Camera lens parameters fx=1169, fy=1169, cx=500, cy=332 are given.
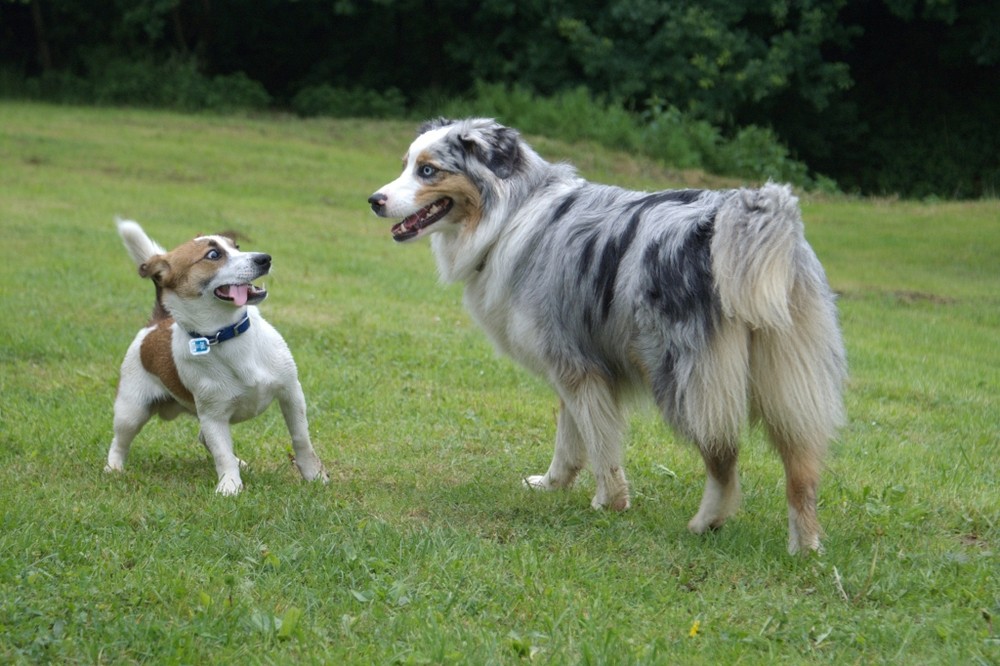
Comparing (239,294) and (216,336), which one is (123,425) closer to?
(216,336)

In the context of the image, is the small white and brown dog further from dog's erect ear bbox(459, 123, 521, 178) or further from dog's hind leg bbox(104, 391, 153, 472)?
dog's erect ear bbox(459, 123, 521, 178)

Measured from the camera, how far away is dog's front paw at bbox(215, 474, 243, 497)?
18.2 feet

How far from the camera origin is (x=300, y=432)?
5.89 m

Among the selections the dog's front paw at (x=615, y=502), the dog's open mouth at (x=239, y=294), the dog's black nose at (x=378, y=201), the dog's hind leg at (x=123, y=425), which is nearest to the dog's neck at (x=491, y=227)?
the dog's black nose at (x=378, y=201)

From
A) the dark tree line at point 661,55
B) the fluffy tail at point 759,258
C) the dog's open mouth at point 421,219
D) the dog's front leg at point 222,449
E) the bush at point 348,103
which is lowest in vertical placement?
the bush at point 348,103

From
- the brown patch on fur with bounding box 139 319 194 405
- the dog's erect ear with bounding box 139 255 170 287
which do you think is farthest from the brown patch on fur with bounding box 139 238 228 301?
the brown patch on fur with bounding box 139 319 194 405

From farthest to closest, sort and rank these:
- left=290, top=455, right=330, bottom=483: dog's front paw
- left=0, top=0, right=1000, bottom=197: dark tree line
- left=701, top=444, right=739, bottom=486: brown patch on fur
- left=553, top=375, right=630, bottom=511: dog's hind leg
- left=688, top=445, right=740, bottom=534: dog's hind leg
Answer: left=0, top=0, right=1000, bottom=197: dark tree line, left=290, top=455, right=330, bottom=483: dog's front paw, left=553, top=375, right=630, bottom=511: dog's hind leg, left=688, top=445, right=740, bottom=534: dog's hind leg, left=701, top=444, right=739, bottom=486: brown patch on fur

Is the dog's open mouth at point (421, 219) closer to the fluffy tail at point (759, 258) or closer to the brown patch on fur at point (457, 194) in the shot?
the brown patch on fur at point (457, 194)

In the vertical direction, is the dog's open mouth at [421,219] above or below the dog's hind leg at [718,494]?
above

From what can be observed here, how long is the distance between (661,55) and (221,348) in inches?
867

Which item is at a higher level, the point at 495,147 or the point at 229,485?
the point at 495,147

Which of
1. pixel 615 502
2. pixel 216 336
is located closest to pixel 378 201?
pixel 216 336

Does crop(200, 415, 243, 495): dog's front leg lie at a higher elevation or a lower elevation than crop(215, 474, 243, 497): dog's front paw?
higher

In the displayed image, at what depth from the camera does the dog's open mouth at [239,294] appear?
5.62m
